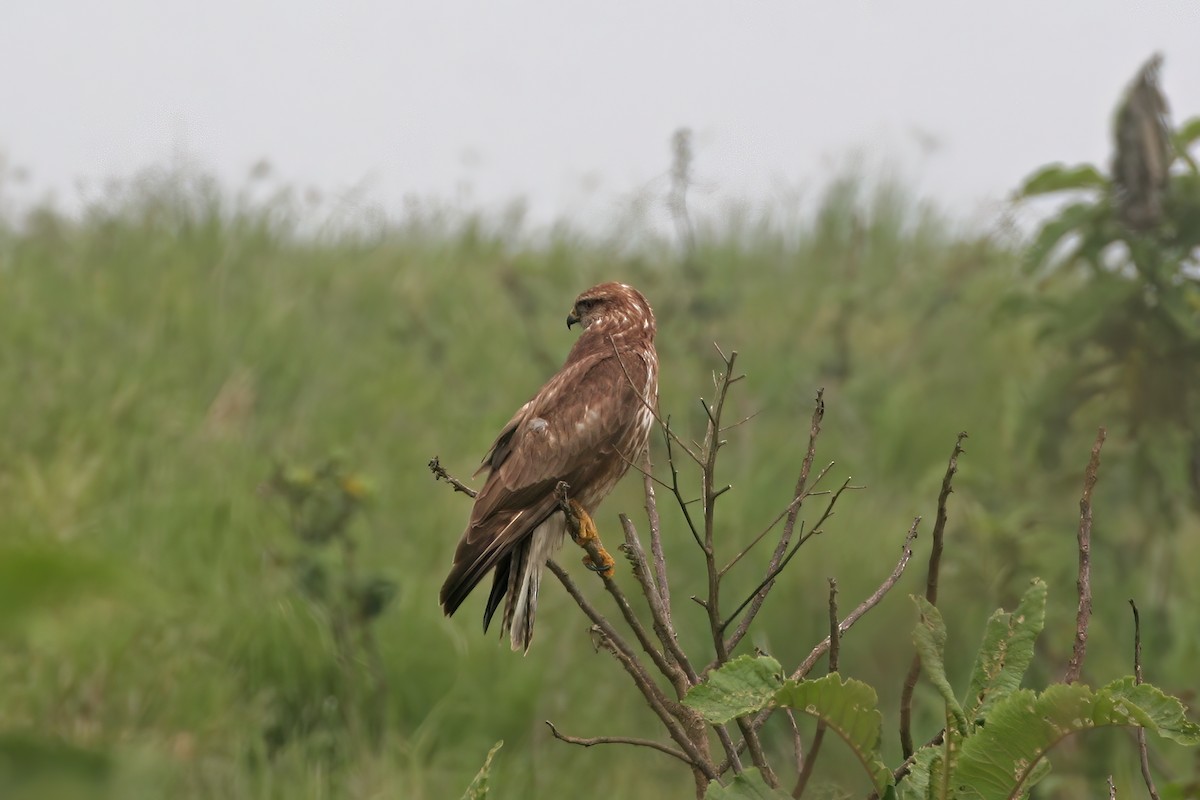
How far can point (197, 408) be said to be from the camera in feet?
24.9

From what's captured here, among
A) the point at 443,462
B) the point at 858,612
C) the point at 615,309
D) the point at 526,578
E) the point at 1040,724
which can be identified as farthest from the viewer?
the point at 443,462

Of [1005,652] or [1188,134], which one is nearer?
[1005,652]

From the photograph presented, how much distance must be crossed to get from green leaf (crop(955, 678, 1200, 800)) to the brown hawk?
69.0 inches

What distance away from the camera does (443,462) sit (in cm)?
741

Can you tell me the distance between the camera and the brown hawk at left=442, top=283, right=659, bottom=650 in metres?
3.46

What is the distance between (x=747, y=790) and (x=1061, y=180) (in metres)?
4.29

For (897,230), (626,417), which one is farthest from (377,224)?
(626,417)

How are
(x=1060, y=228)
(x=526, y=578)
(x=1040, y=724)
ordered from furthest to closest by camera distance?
(x=1060, y=228)
(x=526, y=578)
(x=1040, y=724)

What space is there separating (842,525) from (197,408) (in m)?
3.67

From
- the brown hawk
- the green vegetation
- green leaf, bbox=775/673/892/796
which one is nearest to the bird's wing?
the brown hawk

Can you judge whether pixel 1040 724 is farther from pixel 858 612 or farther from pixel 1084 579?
pixel 858 612

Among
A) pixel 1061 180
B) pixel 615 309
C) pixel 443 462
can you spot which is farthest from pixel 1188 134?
pixel 443 462

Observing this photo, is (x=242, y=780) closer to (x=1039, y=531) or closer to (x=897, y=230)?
(x=1039, y=531)

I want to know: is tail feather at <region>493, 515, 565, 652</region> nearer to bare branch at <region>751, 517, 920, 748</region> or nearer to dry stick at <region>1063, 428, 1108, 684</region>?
bare branch at <region>751, 517, 920, 748</region>
